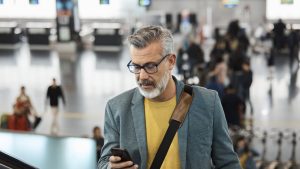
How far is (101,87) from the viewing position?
15.5 m

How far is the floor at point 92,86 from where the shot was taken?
40.1 feet

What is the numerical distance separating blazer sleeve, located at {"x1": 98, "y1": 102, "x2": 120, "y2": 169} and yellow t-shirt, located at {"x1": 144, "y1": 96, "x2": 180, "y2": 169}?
0.46 feet

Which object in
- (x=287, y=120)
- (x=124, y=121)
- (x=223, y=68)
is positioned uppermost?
(x=124, y=121)

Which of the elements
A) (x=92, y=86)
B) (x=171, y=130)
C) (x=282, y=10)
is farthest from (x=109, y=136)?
(x=282, y=10)

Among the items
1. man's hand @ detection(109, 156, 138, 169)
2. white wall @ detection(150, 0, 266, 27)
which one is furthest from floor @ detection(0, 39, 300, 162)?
man's hand @ detection(109, 156, 138, 169)

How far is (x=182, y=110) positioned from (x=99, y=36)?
19673 mm

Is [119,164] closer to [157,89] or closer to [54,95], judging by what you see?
[157,89]

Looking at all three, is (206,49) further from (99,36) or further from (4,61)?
(4,61)

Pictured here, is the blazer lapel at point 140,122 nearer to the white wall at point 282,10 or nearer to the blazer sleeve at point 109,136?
the blazer sleeve at point 109,136

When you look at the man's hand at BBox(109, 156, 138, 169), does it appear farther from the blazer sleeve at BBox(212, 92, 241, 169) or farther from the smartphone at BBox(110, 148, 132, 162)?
the blazer sleeve at BBox(212, 92, 241, 169)

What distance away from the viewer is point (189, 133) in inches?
102

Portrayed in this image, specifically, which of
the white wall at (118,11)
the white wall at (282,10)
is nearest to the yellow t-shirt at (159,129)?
the white wall at (282,10)

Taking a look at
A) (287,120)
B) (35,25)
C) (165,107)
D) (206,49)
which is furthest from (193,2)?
(165,107)

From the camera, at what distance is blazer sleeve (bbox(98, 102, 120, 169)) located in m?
2.57
